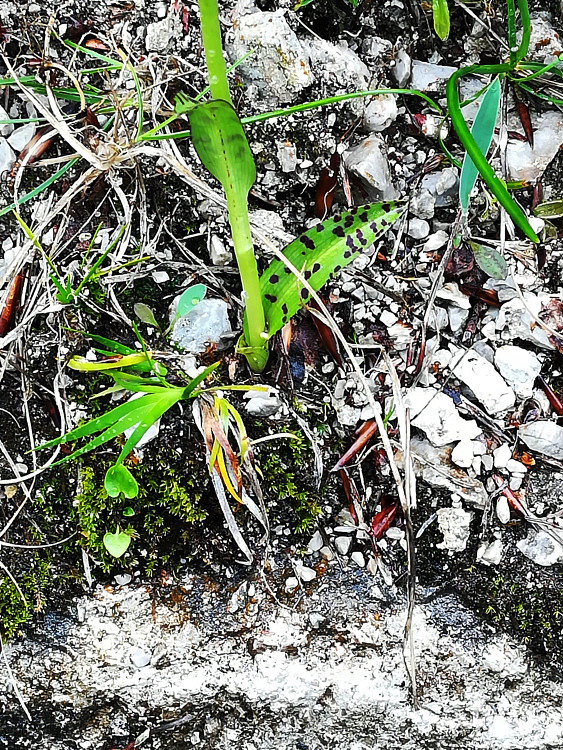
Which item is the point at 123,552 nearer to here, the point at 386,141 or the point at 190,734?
the point at 190,734

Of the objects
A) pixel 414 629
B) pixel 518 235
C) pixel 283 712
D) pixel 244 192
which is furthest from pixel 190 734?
pixel 518 235

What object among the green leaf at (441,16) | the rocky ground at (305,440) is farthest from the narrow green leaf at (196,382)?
the green leaf at (441,16)

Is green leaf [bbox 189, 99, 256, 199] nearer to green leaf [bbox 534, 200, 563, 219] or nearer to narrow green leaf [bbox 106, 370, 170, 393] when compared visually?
narrow green leaf [bbox 106, 370, 170, 393]

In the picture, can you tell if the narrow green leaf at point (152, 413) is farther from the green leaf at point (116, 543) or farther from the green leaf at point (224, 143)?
the green leaf at point (224, 143)

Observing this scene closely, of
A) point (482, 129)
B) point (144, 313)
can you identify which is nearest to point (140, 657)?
point (144, 313)

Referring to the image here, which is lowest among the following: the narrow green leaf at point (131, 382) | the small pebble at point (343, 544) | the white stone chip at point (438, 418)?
the small pebble at point (343, 544)

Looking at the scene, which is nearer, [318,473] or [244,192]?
[244,192]

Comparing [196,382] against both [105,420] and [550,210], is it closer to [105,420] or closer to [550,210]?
[105,420]
